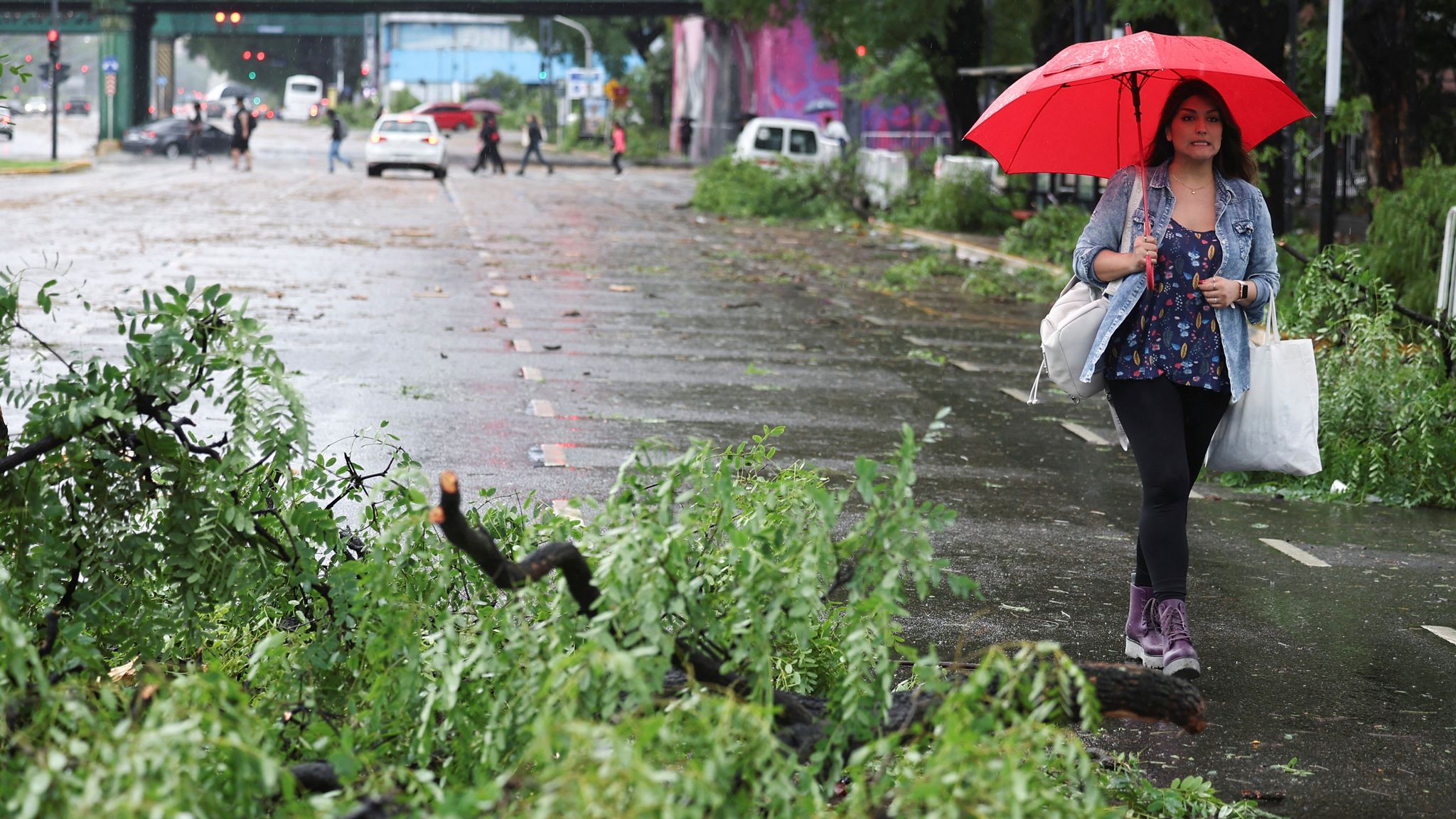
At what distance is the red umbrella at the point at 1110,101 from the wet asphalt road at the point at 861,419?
1.53 meters

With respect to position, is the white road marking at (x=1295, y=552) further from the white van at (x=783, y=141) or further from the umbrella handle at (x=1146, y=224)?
the white van at (x=783, y=141)

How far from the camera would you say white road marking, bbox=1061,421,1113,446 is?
9383mm

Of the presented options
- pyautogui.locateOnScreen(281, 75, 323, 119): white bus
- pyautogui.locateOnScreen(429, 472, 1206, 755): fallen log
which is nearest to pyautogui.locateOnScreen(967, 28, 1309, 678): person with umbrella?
pyautogui.locateOnScreen(429, 472, 1206, 755): fallen log

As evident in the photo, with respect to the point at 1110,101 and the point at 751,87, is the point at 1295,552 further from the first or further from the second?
the point at 751,87

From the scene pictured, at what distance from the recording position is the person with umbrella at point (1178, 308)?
15.9ft

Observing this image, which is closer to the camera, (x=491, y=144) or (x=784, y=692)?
(x=784, y=692)

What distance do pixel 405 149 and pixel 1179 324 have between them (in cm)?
4015

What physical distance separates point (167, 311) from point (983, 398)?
25.8 ft

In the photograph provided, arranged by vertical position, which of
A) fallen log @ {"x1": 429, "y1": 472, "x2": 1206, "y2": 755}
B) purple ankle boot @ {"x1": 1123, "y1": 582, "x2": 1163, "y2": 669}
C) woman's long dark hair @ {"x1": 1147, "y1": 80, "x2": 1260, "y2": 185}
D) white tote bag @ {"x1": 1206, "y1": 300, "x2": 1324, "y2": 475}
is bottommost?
purple ankle boot @ {"x1": 1123, "y1": 582, "x2": 1163, "y2": 669}

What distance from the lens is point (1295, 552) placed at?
22.3 feet

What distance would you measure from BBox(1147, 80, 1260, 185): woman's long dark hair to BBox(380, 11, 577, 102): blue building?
114266mm

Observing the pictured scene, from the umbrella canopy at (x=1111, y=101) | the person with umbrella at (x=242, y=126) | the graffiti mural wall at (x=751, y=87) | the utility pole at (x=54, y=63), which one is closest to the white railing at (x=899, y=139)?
the graffiti mural wall at (x=751, y=87)

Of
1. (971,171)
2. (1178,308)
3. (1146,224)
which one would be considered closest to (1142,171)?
(1146,224)

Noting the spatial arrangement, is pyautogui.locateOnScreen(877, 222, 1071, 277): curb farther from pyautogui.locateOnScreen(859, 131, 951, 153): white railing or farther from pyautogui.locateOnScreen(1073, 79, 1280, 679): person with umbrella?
pyautogui.locateOnScreen(859, 131, 951, 153): white railing
